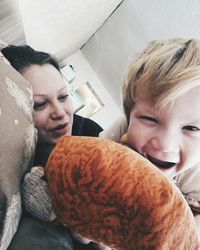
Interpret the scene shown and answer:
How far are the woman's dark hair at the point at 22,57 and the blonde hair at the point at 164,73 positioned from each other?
23 centimetres

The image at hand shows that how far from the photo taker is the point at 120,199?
329 millimetres

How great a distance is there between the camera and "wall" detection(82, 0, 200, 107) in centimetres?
145

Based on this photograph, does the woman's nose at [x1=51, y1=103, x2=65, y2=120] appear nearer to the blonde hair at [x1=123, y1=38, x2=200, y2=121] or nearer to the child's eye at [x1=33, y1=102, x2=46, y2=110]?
the child's eye at [x1=33, y1=102, x2=46, y2=110]

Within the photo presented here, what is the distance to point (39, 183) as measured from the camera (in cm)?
43

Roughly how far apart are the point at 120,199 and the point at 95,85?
1.41 metres

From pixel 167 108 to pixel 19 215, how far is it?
11.8 inches

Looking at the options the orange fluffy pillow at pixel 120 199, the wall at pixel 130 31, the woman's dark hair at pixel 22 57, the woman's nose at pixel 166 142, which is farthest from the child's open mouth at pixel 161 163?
the wall at pixel 130 31

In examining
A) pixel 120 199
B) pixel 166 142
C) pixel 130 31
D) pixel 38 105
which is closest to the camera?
pixel 120 199

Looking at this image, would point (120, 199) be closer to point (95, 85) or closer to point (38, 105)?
point (38, 105)

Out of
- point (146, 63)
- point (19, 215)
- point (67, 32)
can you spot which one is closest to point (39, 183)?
point (19, 215)

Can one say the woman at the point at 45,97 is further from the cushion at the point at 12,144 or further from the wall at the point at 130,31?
the wall at the point at 130,31

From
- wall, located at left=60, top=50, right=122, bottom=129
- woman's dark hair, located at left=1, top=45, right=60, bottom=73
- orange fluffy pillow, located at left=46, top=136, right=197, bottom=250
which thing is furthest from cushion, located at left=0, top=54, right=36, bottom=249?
wall, located at left=60, top=50, right=122, bottom=129

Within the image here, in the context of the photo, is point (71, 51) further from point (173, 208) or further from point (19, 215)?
point (173, 208)

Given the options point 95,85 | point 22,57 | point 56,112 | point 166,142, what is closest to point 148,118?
point 166,142
